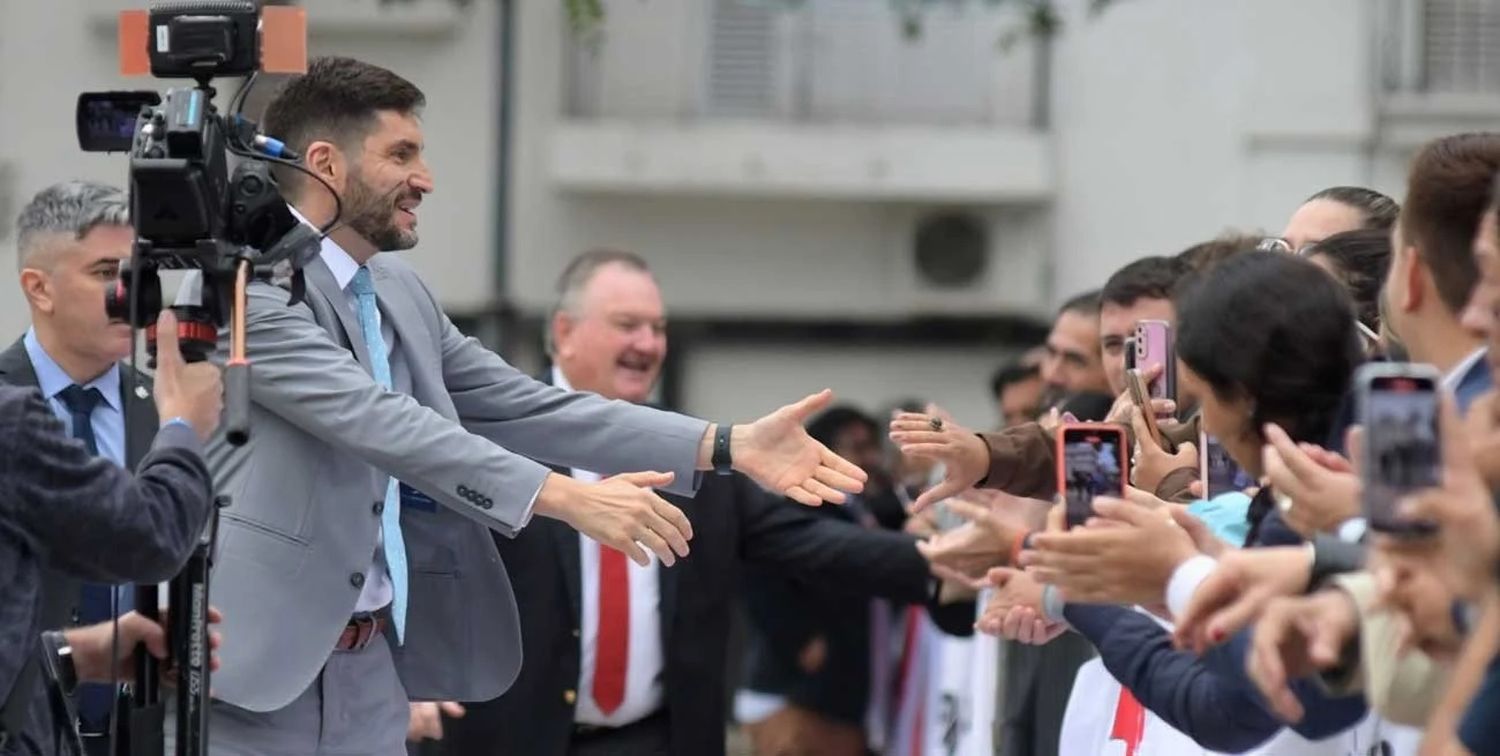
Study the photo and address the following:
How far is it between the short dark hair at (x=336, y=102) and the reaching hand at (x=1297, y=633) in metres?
2.65

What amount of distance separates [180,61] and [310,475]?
858 mm

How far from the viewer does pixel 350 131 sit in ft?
17.8

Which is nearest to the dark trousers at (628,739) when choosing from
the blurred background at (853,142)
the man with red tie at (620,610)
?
the man with red tie at (620,610)

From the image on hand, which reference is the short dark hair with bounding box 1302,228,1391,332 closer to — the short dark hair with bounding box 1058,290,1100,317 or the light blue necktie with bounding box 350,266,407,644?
the light blue necktie with bounding box 350,266,407,644

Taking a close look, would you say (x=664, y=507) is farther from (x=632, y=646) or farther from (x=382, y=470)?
(x=632, y=646)

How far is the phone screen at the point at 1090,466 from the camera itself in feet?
12.6

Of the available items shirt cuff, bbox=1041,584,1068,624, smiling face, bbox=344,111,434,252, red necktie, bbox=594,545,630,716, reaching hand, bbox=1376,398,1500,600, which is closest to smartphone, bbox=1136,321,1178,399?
shirt cuff, bbox=1041,584,1068,624

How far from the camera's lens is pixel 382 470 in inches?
201

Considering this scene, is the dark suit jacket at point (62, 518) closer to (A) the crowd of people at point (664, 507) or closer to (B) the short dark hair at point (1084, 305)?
(A) the crowd of people at point (664, 507)

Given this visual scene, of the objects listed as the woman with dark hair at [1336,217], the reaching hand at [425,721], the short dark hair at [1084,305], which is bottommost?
the reaching hand at [425,721]

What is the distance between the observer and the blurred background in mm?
13914

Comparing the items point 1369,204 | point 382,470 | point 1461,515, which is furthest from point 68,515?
point 1369,204

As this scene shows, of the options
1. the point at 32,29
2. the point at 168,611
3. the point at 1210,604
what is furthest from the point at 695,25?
the point at 1210,604

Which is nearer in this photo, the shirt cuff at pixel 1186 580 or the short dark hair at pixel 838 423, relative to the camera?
the shirt cuff at pixel 1186 580
